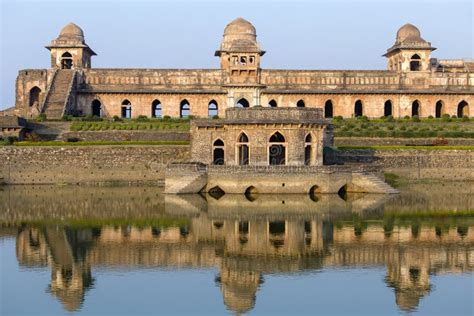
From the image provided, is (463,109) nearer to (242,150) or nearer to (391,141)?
(391,141)

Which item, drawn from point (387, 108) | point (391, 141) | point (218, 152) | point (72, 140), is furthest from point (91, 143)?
point (387, 108)

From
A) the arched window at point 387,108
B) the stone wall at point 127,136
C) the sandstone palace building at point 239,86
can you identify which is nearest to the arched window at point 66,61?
the sandstone palace building at point 239,86

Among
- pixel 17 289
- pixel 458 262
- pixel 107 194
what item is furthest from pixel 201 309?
pixel 107 194

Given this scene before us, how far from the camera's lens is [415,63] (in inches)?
2339

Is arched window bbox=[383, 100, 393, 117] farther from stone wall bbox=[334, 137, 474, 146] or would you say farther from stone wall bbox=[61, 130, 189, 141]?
stone wall bbox=[61, 130, 189, 141]

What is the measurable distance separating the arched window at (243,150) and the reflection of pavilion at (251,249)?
9.37 m

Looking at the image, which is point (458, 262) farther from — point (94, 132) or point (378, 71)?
point (378, 71)

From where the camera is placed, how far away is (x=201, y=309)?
49.1 ft

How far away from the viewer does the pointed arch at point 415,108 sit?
57.2 meters

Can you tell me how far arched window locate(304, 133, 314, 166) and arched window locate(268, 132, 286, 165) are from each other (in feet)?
3.59

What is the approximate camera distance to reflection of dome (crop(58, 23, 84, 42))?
188ft

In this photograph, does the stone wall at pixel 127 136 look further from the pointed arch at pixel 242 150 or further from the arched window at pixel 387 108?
the arched window at pixel 387 108

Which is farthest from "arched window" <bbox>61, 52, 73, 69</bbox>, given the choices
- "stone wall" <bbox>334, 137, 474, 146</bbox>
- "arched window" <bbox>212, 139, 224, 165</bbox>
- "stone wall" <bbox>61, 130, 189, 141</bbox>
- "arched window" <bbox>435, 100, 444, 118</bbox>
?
"arched window" <bbox>435, 100, 444, 118</bbox>

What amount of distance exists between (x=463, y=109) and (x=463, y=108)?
3.2 inches
